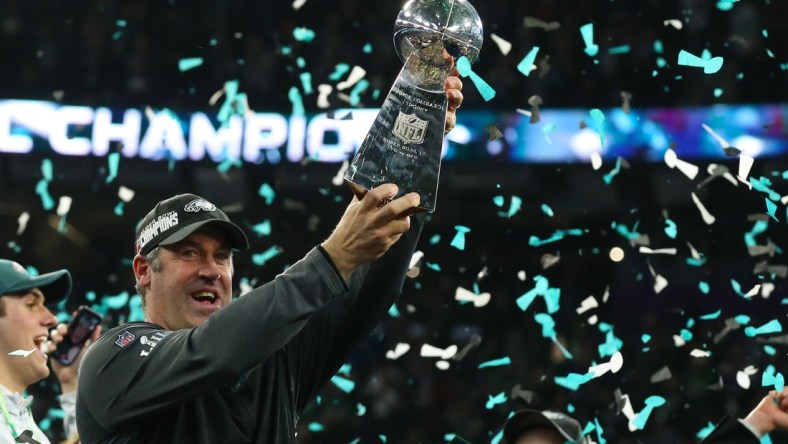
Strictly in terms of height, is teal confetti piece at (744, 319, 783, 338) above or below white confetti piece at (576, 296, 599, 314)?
above

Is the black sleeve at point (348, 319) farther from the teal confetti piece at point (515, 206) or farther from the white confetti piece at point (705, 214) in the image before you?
the white confetti piece at point (705, 214)

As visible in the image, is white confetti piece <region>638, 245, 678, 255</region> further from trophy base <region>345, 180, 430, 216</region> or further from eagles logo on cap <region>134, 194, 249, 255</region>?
trophy base <region>345, 180, 430, 216</region>

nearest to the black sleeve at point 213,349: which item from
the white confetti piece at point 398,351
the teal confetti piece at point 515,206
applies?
the white confetti piece at point 398,351

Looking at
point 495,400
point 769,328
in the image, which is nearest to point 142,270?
point 769,328

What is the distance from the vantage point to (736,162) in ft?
29.8

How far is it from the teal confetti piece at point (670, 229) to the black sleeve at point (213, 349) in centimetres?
709

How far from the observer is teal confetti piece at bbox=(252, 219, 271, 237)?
9227 mm

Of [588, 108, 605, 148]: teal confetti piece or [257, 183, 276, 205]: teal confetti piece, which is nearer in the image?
[588, 108, 605, 148]: teal confetti piece

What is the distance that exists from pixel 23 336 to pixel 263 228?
5.52m

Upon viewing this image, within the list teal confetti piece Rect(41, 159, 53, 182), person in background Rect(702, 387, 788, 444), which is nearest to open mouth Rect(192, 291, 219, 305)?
person in background Rect(702, 387, 788, 444)

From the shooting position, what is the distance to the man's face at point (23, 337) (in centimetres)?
374

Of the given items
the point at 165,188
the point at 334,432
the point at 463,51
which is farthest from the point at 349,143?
the point at 463,51

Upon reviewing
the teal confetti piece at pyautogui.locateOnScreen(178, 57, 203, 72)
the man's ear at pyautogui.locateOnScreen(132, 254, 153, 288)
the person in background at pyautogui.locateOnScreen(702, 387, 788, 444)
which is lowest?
the teal confetti piece at pyautogui.locateOnScreen(178, 57, 203, 72)

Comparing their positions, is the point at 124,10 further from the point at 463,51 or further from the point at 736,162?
the point at 463,51
